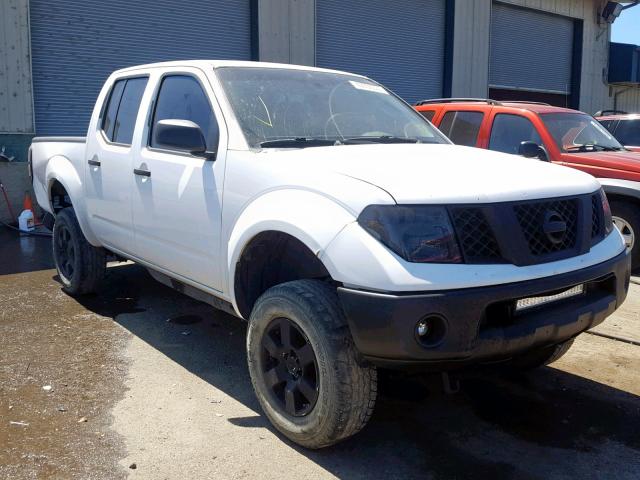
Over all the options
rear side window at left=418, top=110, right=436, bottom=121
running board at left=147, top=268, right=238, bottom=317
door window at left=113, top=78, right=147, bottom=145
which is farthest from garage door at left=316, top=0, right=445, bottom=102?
running board at left=147, top=268, right=238, bottom=317

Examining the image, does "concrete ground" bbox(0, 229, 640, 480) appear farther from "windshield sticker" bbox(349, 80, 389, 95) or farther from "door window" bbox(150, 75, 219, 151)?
"windshield sticker" bbox(349, 80, 389, 95)

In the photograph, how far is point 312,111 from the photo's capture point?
13.6 ft

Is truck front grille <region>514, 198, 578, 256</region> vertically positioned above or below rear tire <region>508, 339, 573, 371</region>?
above

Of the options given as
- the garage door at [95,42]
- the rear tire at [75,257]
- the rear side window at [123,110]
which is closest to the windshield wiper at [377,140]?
the rear side window at [123,110]

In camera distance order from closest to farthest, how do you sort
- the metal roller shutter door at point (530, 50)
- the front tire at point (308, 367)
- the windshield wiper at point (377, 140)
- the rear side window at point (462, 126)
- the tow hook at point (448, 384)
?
1. the front tire at point (308, 367)
2. the tow hook at point (448, 384)
3. the windshield wiper at point (377, 140)
4. the rear side window at point (462, 126)
5. the metal roller shutter door at point (530, 50)

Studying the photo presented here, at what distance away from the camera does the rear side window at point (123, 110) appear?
495 centimetres

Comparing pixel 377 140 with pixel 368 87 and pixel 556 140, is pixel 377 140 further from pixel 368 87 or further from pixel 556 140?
pixel 556 140

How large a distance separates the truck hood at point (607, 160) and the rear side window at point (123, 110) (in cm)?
467

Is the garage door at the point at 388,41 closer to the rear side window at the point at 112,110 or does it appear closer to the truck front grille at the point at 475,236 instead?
the rear side window at the point at 112,110

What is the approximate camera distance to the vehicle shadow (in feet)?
10.6

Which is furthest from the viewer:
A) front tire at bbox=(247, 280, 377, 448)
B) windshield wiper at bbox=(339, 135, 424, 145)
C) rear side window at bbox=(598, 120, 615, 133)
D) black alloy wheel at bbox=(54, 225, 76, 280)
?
rear side window at bbox=(598, 120, 615, 133)

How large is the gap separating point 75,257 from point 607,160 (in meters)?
5.53

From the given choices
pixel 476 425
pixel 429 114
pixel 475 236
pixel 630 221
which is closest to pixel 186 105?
pixel 475 236

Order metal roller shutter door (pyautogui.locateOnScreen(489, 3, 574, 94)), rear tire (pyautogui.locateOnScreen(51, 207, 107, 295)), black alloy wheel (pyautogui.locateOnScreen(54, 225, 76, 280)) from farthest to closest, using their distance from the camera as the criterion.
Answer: metal roller shutter door (pyautogui.locateOnScreen(489, 3, 574, 94)) < black alloy wheel (pyautogui.locateOnScreen(54, 225, 76, 280)) < rear tire (pyautogui.locateOnScreen(51, 207, 107, 295))
